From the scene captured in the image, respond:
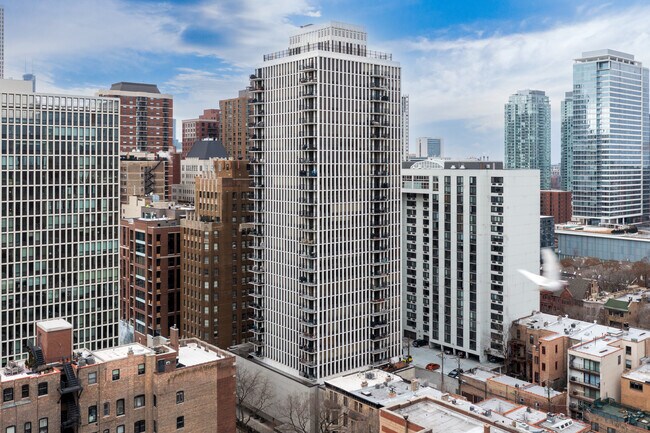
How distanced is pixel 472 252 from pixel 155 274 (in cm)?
4477

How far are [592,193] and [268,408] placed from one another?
15356 centimetres

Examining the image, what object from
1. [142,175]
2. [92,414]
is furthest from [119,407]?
[142,175]

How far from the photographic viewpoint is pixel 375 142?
247ft

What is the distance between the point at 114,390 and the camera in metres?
46.2

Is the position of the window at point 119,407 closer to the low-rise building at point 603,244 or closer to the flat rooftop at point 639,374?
the flat rooftop at point 639,374

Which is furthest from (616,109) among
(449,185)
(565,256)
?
(449,185)

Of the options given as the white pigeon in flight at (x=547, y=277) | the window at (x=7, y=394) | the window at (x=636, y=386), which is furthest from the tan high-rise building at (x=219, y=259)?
the window at (x=636, y=386)

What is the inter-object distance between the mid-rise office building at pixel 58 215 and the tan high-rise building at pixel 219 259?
1221 cm

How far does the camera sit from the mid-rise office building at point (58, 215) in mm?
70062

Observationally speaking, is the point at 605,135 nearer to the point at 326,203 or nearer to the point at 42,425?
the point at 326,203

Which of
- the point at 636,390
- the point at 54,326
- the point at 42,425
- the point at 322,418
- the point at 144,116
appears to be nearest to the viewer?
the point at 42,425

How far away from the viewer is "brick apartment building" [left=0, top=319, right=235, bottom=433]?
42719mm

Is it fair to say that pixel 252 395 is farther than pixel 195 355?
Yes

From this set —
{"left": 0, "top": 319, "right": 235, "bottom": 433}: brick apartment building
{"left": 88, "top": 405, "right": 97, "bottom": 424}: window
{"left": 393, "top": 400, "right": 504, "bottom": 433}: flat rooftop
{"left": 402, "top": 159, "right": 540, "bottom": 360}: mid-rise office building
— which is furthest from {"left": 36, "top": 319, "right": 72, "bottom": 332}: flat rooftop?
{"left": 402, "top": 159, "right": 540, "bottom": 360}: mid-rise office building
